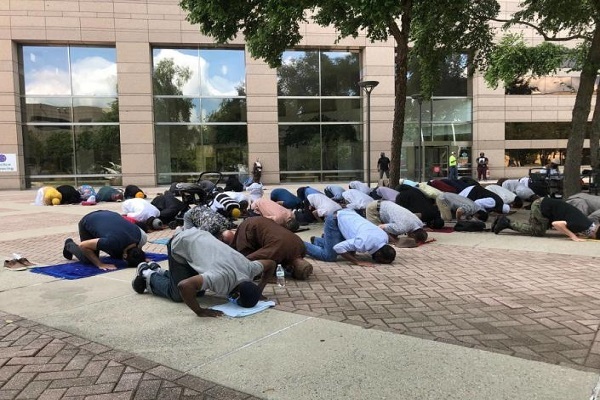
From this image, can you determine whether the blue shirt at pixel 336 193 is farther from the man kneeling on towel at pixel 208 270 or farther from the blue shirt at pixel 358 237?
the man kneeling on towel at pixel 208 270

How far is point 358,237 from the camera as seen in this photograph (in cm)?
657

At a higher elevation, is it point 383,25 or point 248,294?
point 383,25

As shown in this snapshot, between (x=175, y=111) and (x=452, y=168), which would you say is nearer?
(x=175, y=111)

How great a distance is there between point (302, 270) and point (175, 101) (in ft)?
72.2

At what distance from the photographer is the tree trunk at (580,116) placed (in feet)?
37.2

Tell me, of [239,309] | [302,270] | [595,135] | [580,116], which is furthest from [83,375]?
[595,135]

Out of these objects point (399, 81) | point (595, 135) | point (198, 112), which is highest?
point (198, 112)

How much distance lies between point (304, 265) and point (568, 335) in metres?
2.80

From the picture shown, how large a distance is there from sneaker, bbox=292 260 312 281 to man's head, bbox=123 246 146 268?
2286 mm

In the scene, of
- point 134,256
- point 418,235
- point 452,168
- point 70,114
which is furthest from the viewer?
point 452,168

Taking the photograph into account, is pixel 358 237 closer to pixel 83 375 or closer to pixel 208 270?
pixel 208 270

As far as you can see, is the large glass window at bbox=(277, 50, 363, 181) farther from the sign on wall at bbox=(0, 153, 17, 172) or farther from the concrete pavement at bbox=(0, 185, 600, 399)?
the concrete pavement at bbox=(0, 185, 600, 399)

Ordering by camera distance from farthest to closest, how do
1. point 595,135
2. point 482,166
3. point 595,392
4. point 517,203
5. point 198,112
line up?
point 482,166, point 198,112, point 595,135, point 517,203, point 595,392

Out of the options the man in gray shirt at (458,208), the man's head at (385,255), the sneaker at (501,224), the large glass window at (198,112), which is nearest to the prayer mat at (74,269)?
the man's head at (385,255)
